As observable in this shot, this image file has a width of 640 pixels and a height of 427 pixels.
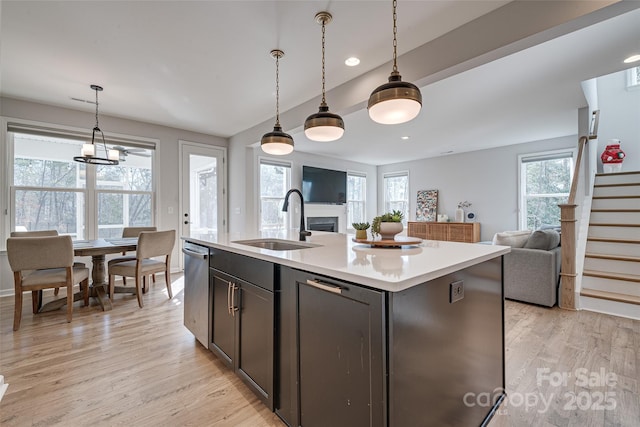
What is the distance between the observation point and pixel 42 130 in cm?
375

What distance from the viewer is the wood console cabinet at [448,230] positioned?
617 cm

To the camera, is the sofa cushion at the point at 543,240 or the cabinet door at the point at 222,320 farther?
the sofa cushion at the point at 543,240

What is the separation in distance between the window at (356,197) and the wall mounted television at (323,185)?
0.53m

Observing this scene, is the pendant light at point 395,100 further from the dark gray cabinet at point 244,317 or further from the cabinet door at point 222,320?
the cabinet door at point 222,320

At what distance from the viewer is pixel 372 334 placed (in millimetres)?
965

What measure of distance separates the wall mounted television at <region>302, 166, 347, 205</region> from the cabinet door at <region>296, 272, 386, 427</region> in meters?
5.17

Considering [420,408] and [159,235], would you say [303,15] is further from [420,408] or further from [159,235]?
[159,235]

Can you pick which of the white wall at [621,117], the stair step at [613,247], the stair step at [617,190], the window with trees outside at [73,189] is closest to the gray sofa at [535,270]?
the stair step at [613,247]

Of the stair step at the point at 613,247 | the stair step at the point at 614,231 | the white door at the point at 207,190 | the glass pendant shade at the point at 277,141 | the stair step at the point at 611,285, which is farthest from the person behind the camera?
the white door at the point at 207,190

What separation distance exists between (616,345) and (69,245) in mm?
4921

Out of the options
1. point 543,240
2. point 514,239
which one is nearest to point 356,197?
point 514,239

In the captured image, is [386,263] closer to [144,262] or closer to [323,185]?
[144,262]

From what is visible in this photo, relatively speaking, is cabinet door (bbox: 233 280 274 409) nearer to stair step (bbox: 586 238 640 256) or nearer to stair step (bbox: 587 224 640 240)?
stair step (bbox: 586 238 640 256)

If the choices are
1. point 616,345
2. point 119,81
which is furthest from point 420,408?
point 119,81
